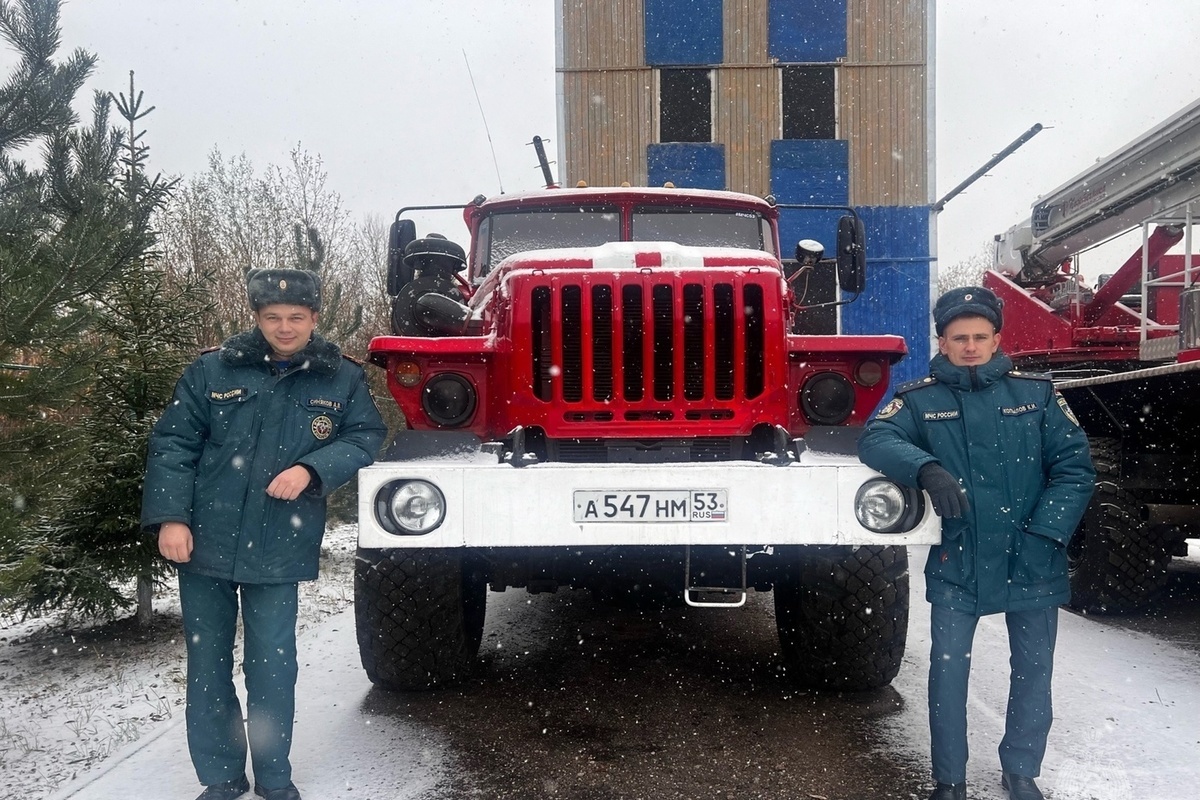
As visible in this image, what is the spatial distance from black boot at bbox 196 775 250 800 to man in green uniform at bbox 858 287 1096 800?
2.22 metres

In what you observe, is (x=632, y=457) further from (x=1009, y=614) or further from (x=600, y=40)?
(x=600, y=40)

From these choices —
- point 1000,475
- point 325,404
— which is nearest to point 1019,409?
point 1000,475

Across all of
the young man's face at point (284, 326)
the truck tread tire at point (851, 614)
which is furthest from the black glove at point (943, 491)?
the young man's face at point (284, 326)

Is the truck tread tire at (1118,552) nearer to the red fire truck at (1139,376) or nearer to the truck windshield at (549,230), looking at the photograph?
the red fire truck at (1139,376)

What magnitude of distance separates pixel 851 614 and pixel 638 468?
1.32 m

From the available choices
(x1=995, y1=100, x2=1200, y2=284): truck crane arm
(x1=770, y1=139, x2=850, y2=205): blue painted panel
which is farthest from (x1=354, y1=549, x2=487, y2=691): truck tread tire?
(x1=770, y1=139, x2=850, y2=205): blue painted panel

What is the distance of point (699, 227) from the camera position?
195 inches

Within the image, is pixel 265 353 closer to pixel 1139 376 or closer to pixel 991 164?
pixel 1139 376

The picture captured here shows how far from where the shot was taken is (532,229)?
4992 mm

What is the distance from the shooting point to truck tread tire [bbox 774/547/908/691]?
363cm

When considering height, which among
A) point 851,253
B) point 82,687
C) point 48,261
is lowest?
point 82,687

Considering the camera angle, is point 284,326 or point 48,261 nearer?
point 284,326

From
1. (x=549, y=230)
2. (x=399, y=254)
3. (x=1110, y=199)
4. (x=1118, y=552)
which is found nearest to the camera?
(x=549, y=230)

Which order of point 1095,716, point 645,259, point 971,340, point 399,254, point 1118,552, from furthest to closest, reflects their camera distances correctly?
point 1118,552 → point 399,254 → point 1095,716 → point 645,259 → point 971,340
